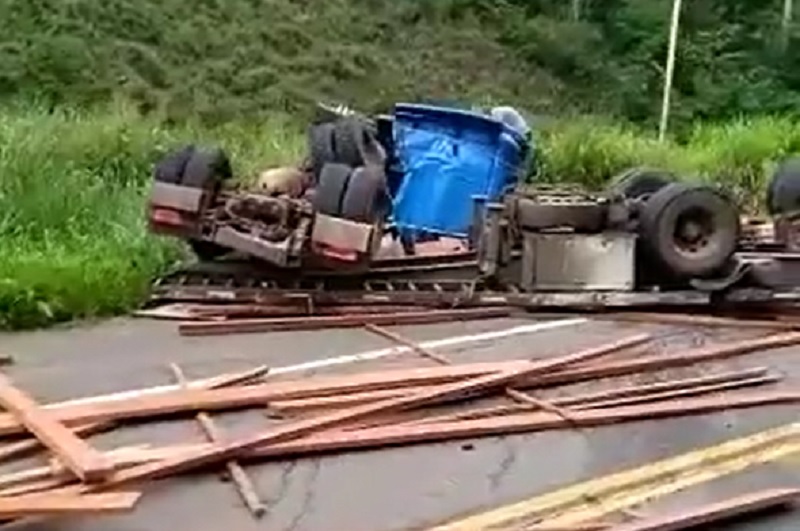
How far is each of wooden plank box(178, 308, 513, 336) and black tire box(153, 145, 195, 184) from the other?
1118mm

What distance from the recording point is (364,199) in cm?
803

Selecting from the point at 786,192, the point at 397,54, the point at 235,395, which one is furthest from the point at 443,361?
the point at 397,54

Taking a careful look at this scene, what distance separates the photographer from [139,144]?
1202 centimetres

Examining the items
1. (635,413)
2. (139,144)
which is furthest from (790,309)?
(139,144)

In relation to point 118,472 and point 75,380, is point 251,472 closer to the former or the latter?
point 118,472

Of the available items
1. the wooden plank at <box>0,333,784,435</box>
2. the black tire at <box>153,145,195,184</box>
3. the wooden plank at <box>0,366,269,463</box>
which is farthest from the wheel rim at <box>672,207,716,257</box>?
the black tire at <box>153,145,195,184</box>

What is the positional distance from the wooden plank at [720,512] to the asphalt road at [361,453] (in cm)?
8

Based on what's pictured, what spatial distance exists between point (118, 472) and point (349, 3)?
3245 centimetres

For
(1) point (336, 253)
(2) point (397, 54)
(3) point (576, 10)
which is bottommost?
(1) point (336, 253)

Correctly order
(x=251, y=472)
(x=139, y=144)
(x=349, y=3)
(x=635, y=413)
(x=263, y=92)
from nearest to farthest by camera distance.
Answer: (x=251, y=472) < (x=635, y=413) < (x=139, y=144) < (x=263, y=92) < (x=349, y=3)

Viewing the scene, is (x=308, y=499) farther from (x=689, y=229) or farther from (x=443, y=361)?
(x=689, y=229)

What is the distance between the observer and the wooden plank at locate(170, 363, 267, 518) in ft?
17.0

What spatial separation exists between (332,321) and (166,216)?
1.25 meters

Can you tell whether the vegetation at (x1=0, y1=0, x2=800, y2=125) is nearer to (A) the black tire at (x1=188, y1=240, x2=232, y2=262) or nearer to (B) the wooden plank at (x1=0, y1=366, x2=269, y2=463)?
(A) the black tire at (x1=188, y1=240, x2=232, y2=262)
